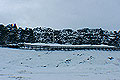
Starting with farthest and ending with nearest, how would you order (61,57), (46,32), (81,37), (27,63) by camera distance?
(46,32) < (81,37) < (61,57) < (27,63)

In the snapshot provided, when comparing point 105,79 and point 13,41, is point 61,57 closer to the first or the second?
point 105,79

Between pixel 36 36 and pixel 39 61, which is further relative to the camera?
pixel 36 36

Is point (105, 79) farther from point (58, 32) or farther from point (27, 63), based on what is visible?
point (58, 32)

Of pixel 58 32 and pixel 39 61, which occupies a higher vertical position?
pixel 58 32

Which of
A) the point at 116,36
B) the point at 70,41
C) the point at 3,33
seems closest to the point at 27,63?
the point at 3,33

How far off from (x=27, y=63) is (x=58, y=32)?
63445 mm

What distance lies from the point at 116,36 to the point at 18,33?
200 ft

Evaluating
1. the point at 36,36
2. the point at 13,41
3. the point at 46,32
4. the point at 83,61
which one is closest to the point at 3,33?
the point at 13,41

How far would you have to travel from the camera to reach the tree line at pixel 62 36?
83.2 m

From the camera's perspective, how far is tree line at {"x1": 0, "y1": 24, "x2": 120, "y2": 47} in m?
83.2

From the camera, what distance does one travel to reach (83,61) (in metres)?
35.1

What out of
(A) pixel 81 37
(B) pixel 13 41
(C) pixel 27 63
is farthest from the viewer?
(A) pixel 81 37

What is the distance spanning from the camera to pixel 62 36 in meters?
95.1

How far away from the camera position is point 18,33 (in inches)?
3381
